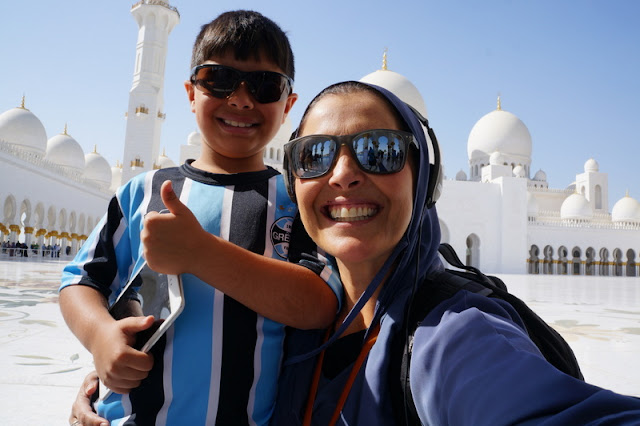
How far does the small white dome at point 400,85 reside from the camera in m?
19.9

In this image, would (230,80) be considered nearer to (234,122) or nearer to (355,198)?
(234,122)

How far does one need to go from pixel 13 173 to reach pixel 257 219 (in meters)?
16.3

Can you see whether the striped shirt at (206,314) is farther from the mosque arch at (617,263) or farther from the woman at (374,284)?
the mosque arch at (617,263)

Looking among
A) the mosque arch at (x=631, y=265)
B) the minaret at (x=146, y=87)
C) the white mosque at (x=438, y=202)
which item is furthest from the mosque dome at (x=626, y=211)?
the minaret at (x=146, y=87)

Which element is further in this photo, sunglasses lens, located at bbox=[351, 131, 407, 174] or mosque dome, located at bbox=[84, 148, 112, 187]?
mosque dome, located at bbox=[84, 148, 112, 187]

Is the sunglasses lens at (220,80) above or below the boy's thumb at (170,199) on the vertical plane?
above

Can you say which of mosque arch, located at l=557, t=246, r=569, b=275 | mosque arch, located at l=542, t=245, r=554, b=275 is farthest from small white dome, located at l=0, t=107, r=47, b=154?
mosque arch, located at l=557, t=246, r=569, b=275

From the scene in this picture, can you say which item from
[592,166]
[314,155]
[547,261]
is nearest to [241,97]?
[314,155]

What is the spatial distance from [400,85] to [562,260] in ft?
35.9

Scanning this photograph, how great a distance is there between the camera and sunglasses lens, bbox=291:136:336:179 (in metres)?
0.86

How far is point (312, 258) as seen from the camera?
3.34ft

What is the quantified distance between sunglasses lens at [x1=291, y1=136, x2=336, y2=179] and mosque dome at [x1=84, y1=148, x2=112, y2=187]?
26.1 meters

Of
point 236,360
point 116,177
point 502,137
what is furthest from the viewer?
point 116,177

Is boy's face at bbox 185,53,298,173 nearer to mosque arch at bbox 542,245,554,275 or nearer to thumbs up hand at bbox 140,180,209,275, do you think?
thumbs up hand at bbox 140,180,209,275
